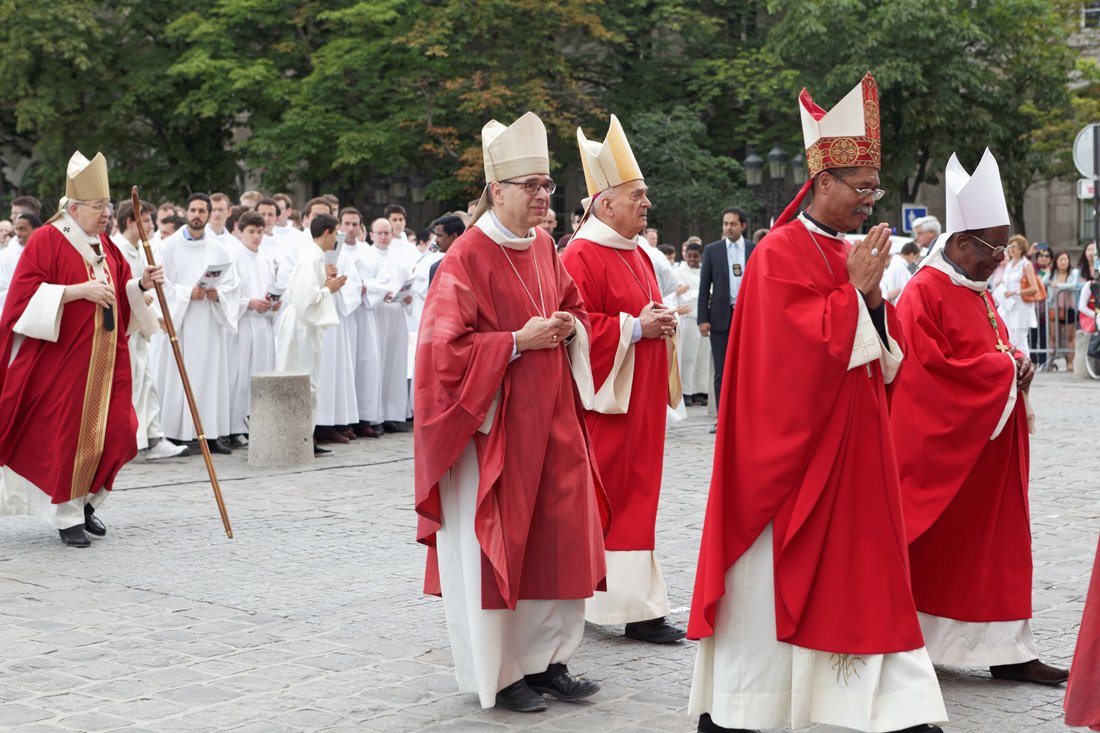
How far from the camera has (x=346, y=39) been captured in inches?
1302

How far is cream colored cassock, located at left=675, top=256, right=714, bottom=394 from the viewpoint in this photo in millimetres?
18641

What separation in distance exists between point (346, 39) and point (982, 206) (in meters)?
28.0

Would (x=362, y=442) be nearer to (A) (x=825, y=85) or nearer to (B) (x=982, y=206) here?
(B) (x=982, y=206)

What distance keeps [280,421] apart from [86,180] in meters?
3.94

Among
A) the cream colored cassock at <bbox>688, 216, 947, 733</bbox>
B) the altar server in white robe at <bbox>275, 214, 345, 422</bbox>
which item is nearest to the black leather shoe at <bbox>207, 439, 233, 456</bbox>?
the altar server in white robe at <bbox>275, 214, 345, 422</bbox>

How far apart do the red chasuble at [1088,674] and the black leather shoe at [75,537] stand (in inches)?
246

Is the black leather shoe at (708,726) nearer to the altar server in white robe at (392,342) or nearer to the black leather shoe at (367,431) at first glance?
the black leather shoe at (367,431)

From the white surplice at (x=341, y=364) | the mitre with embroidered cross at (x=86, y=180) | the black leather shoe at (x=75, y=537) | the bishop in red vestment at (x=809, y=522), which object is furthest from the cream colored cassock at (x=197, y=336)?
the bishop in red vestment at (x=809, y=522)

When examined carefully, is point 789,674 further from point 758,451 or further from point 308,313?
point 308,313

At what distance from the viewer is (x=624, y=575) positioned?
6988 millimetres

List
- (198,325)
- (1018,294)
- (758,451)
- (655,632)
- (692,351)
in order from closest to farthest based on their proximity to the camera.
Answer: (758,451) < (655,632) < (198,325) < (692,351) < (1018,294)

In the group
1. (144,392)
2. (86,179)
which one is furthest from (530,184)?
(144,392)

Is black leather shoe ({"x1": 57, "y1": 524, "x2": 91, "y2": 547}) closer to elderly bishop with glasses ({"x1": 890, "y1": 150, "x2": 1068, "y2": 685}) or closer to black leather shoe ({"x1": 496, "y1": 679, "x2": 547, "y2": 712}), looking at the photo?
black leather shoe ({"x1": 496, "y1": 679, "x2": 547, "y2": 712})

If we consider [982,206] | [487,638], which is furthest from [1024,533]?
[487,638]
